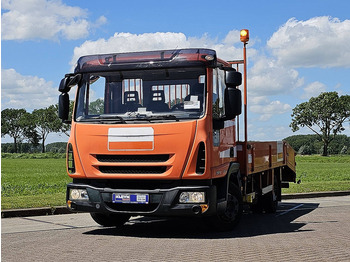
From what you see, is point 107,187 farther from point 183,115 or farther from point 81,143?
point 183,115

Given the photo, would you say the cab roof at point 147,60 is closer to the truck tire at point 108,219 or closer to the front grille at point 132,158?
the front grille at point 132,158

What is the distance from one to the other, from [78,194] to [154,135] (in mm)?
1691

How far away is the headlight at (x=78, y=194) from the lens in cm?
918

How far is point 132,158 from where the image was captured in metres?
8.80

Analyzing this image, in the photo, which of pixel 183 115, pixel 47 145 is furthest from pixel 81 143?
pixel 47 145

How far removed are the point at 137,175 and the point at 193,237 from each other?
52.7 inches

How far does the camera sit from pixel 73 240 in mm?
8680

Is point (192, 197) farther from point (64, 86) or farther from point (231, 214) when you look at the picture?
point (64, 86)

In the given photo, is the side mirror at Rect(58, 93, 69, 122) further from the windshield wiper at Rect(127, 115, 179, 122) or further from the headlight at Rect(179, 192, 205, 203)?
the headlight at Rect(179, 192, 205, 203)

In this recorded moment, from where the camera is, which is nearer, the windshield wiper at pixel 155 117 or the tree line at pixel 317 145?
the windshield wiper at pixel 155 117

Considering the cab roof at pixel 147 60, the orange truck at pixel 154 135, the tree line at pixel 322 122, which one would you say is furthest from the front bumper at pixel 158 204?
the tree line at pixel 322 122

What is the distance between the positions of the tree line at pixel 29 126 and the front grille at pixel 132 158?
102 meters

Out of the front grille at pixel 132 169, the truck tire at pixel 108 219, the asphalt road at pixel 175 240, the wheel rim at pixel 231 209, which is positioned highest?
the front grille at pixel 132 169

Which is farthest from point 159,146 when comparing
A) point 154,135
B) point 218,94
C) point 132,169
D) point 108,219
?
point 108,219
